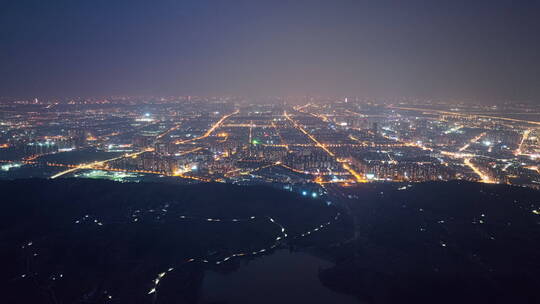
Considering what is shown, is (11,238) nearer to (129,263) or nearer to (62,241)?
(62,241)

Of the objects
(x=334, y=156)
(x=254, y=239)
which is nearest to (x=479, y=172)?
(x=334, y=156)

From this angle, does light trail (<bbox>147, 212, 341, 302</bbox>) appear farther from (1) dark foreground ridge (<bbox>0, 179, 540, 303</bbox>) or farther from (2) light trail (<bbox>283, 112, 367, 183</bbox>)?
(2) light trail (<bbox>283, 112, 367, 183</bbox>)

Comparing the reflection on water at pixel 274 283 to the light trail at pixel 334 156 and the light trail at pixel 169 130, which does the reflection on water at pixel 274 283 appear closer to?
the light trail at pixel 334 156

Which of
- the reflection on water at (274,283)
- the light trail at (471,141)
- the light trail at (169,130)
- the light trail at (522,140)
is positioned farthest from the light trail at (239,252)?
the light trail at (169,130)

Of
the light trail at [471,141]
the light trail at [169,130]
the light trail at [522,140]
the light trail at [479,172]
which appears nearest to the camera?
the light trail at [479,172]

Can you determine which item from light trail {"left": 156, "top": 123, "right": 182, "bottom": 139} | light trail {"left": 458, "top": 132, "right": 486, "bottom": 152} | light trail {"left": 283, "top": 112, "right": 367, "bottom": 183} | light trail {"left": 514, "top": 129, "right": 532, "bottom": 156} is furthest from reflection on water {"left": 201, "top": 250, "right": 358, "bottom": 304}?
light trail {"left": 156, "top": 123, "right": 182, "bottom": 139}

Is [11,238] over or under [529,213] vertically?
under

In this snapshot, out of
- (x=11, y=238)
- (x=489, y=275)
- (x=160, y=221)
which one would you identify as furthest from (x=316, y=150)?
(x=11, y=238)
